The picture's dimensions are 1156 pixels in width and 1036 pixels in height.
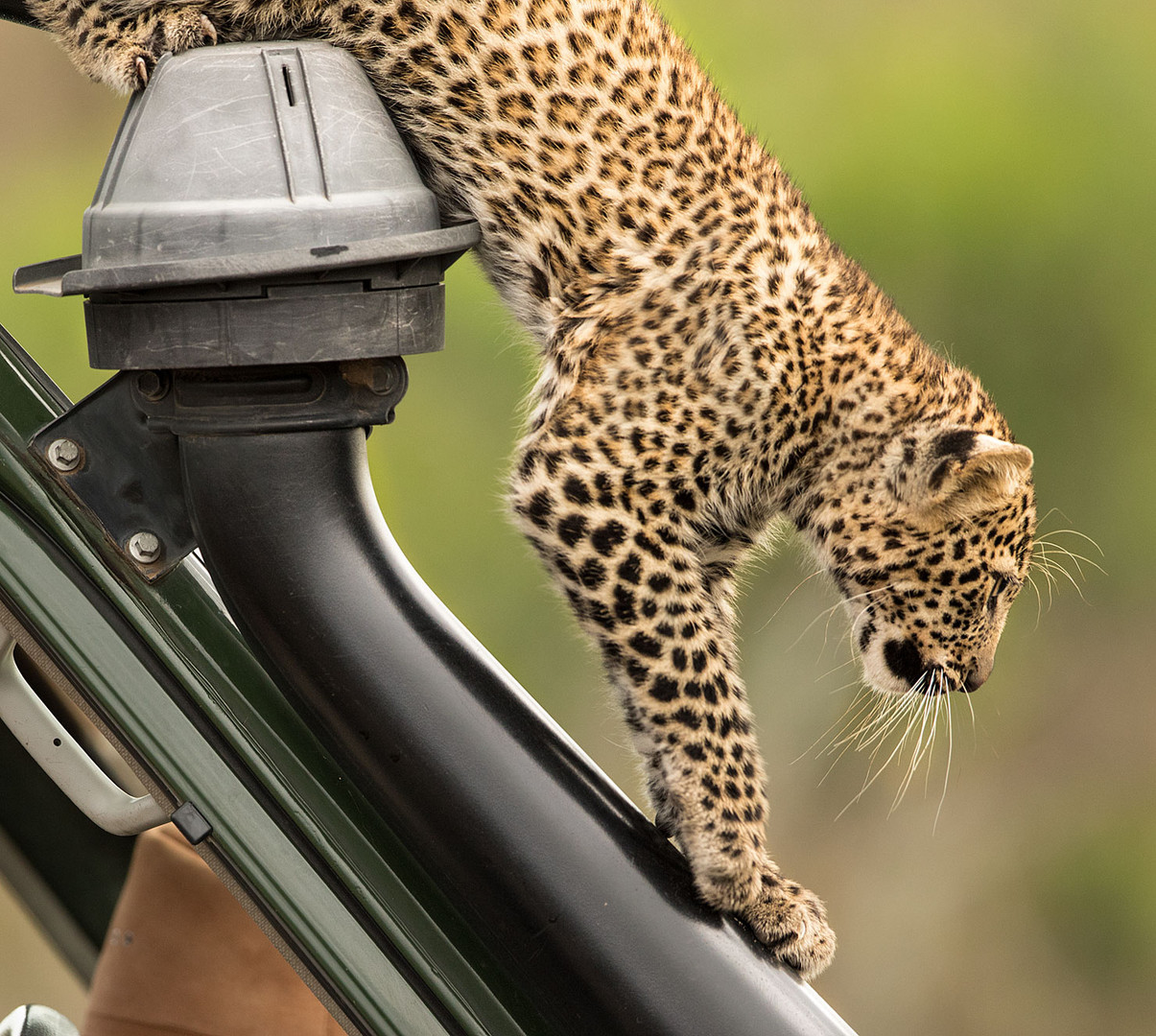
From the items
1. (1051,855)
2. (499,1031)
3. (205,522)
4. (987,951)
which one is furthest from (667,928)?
(1051,855)

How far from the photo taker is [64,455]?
1503 mm

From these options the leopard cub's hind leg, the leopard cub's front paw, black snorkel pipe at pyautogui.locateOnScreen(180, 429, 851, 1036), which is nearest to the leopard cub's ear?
the leopard cub's front paw

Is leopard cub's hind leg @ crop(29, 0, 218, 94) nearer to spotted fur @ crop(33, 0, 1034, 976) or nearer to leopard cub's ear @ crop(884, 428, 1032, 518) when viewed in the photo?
spotted fur @ crop(33, 0, 1034, 976)

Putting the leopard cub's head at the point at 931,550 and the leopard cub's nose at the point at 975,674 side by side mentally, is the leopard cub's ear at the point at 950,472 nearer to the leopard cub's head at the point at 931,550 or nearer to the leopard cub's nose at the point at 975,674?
the leopard cub's head at the point at 931,550

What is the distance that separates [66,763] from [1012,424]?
9.99m

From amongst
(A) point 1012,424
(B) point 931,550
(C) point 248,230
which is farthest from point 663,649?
(A) point 1012,424

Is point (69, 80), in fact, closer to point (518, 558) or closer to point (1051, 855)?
point (518, 558)

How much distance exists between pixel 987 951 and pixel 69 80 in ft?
30.7

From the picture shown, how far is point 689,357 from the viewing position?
2.31m

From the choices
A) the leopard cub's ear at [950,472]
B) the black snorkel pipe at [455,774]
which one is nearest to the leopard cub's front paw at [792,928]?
the black snorkel pipe at [455,774]

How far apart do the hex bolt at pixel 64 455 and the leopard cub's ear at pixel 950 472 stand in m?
1.47

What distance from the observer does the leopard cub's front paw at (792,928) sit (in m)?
2.11

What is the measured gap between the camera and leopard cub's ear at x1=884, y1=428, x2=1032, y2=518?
2.42m

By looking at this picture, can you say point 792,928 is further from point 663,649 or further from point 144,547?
point 144,547
